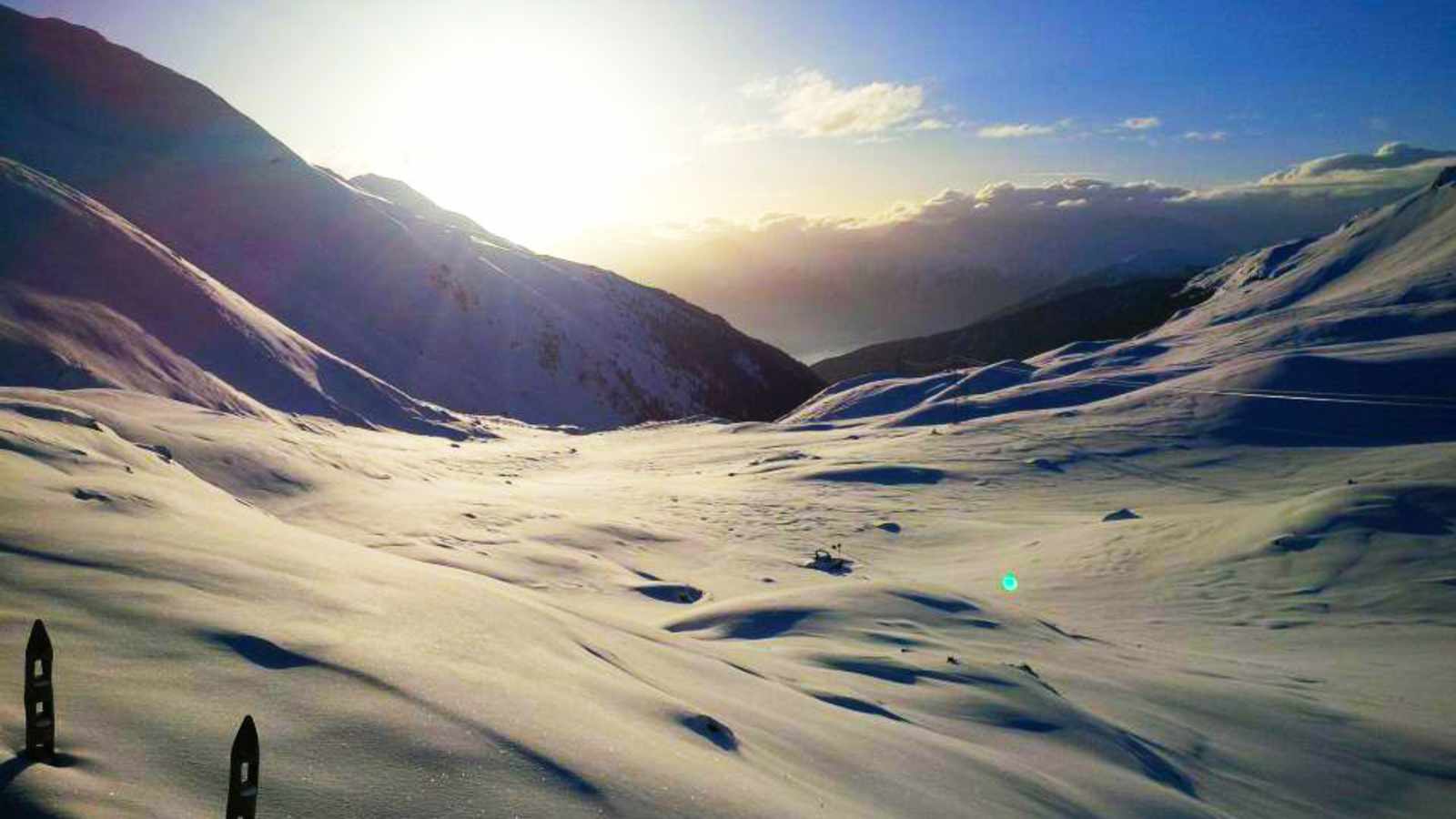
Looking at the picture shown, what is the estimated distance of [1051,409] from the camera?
40.4m

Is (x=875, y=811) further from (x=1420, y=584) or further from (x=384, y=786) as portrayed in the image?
(x=1420, y=584)

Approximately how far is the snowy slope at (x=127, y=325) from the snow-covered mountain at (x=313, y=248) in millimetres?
22069

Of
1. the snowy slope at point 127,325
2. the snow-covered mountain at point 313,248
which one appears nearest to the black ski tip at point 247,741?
the snowy slope at point 127,325

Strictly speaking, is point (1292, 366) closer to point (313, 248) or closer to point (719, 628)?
point (719, 628)

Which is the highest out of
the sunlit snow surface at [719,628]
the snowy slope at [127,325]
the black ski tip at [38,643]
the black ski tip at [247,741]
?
the snowy slope at [127,325]

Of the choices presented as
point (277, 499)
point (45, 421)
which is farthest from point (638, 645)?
point (277, 499)

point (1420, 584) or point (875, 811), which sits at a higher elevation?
point (875, 811)

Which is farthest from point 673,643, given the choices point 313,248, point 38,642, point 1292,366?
point 313,248

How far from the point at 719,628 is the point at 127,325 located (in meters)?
24.2

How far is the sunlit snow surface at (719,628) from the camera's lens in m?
3.24

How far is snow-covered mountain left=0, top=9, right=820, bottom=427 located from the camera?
56.6 m

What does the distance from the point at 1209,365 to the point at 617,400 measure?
42.6m

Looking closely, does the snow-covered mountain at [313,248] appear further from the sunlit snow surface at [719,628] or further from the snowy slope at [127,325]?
the sunlit snow surface at [719,628]

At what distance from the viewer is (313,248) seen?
62812 mm
